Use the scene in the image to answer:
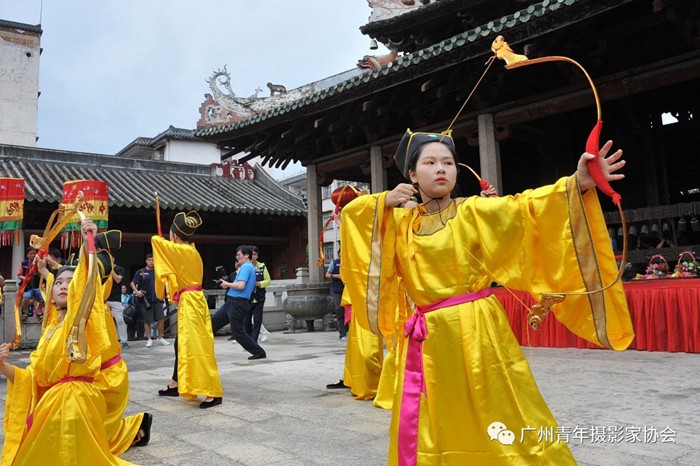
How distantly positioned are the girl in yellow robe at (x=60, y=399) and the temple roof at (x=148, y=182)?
1141 centimetres

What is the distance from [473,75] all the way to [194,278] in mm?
5268

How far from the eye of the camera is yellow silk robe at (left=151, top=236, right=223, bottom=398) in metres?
4.81

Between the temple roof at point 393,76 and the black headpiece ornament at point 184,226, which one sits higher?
the temple roof at point 393,76

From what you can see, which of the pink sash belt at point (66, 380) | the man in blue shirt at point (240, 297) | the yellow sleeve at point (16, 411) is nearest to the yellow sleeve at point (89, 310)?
the pink sash belt at point (66, 380)

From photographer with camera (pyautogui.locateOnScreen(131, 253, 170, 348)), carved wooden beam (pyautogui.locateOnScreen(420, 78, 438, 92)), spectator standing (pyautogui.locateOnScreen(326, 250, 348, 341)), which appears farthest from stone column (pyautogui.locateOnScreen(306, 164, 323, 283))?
carved wooden beam (pyautogui.locateOnScreen(420, 78, 438, 92))

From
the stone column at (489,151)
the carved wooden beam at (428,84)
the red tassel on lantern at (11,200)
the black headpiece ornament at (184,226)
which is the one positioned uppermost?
the carved wooden beam at (428,84)

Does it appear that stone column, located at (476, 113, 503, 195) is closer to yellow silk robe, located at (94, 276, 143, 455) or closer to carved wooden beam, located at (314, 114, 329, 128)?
carved wooden beam, located at (314, 114, 329, 128)

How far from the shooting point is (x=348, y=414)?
14.2 feet

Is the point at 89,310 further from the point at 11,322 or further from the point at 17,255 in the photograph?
the point at 17,255

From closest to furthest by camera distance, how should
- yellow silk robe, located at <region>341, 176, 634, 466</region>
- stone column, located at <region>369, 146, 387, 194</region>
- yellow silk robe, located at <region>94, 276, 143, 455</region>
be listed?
1. yellow silk robe, located at <region>341, 176, 634, 466</region>
2. yellow silk robe, located at <region>94, 276, 143, 455</region>
3. stone column, located at <region>369, 146, 387, 194</region>

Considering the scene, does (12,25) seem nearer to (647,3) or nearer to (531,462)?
(647,3)

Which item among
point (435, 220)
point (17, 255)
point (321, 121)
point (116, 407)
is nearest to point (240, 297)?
point (116, 407)

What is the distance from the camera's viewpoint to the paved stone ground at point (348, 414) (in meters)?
3.21

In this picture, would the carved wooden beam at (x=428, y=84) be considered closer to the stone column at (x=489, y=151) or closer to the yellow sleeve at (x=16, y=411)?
the stone column at (x=489, y=151)
